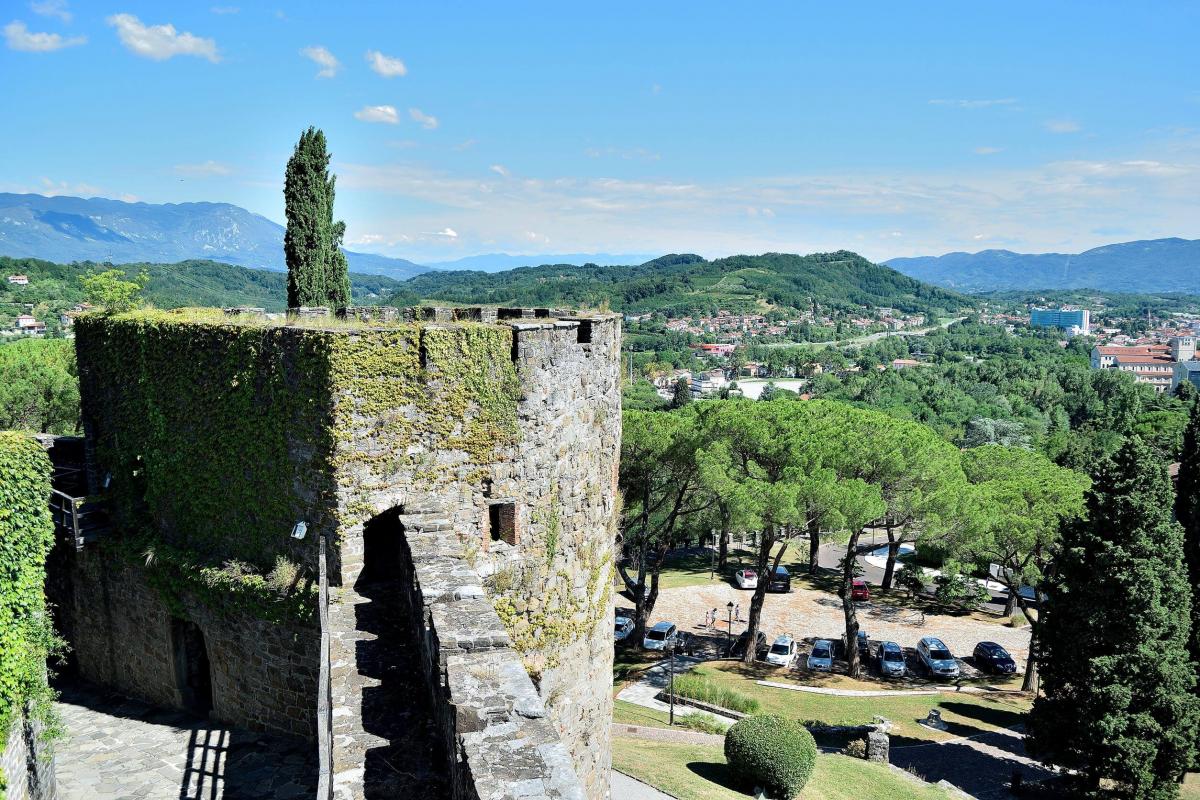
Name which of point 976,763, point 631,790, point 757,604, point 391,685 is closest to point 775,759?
point 631,790

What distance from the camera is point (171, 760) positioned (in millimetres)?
10211

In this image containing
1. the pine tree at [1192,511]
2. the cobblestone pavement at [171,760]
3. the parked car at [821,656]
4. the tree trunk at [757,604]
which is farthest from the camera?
the parked car at [821,656]

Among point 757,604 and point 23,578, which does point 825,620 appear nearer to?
point 757,604

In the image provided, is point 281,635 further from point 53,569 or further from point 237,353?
point 53,569

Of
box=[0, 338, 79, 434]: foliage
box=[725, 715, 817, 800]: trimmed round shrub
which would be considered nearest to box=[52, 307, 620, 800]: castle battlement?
box=[725, 715, 817, 800]: trimmed round shrub

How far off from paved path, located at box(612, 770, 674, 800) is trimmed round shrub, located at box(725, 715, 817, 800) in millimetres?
2744

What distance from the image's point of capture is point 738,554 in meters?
49.5

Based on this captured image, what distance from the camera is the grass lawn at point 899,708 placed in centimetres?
2425

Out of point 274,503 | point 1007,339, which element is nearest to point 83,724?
point 274,503

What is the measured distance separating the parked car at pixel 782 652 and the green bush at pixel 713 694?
4032mm

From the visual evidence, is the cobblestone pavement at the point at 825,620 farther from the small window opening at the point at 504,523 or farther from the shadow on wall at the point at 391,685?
the shadow on wall at the point at 391,685

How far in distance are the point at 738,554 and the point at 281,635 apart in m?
42.5

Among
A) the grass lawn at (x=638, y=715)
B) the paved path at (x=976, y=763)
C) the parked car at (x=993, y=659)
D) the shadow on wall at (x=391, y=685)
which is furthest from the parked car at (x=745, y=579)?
the shadow on wall at (x=391, y=685)

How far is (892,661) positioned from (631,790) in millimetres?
16964
